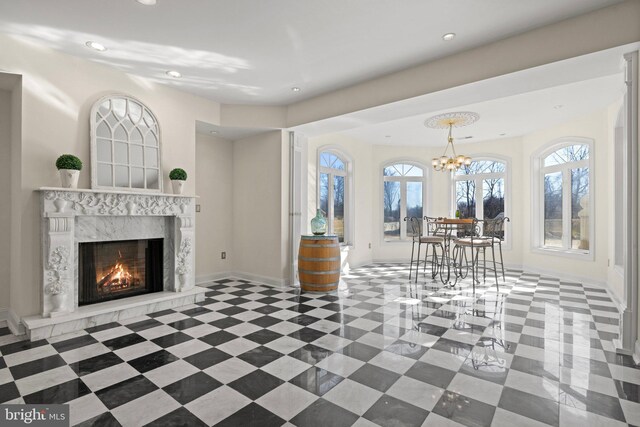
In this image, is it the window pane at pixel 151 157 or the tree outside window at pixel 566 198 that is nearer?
the window pane at pixel 151 157

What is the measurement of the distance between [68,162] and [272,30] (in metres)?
2.42

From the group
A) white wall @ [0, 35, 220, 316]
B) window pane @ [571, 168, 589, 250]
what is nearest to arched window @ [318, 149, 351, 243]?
white wall @ [0, 35, 220, 316]

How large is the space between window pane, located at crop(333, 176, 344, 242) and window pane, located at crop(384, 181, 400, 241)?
1.57 meters

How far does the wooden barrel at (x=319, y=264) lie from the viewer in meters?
4.67

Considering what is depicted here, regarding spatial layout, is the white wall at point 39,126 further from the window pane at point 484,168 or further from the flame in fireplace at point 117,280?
the window pane at point 484,168

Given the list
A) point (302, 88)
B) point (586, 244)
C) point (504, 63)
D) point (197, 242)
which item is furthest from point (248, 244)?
point (586, 244)

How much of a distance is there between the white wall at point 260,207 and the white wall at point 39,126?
2.18 m

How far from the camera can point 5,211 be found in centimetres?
348

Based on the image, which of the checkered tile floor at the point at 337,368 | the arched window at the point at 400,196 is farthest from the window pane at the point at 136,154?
the arched window at the point at 400,196

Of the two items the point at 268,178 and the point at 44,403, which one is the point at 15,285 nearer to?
the point at 44,403

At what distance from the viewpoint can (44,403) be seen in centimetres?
196

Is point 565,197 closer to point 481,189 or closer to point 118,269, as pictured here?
point 481,189

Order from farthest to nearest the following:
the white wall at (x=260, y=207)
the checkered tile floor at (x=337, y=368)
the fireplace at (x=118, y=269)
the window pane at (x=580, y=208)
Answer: the window pane at (x=580, y=208) < the white wall at (x=260, y=207) < the fireplace at (x=118, y=269) < the checkered tile floor at (x=337, y=368)

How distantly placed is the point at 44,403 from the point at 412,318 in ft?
10.5
